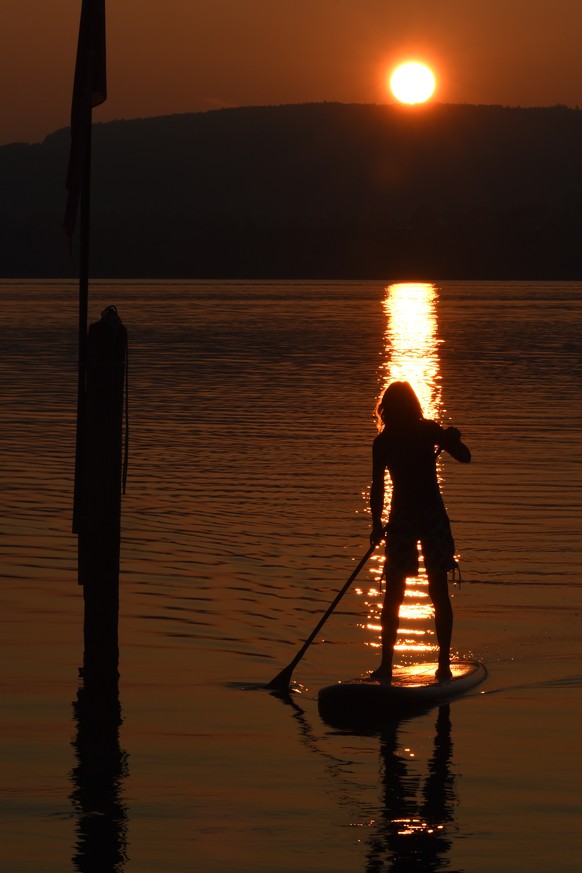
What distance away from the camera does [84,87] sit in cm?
1172

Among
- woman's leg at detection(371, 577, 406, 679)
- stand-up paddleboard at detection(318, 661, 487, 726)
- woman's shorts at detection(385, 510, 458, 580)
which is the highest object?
woman's shorts at detection(385, 510, 458, 580)

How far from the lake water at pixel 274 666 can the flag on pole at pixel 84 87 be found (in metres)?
3.48

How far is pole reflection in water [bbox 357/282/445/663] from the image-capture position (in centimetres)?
1322

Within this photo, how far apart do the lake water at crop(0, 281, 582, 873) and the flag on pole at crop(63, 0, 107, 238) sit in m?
3.48

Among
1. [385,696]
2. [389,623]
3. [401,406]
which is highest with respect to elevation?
[401,406]

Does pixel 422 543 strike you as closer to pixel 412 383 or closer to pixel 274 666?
pixel 274 666

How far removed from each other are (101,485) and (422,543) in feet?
7.10

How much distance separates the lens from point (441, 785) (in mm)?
9570

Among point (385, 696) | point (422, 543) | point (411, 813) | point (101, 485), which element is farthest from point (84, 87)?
point (411, 813)

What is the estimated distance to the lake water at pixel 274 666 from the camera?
28.6 ft

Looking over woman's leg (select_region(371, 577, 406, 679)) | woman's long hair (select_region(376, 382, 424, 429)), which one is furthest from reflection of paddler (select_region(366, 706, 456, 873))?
woman's long hair (select_region(376, 382, 424, 429))

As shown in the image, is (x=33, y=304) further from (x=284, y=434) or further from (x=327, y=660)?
(x=327, y=660)

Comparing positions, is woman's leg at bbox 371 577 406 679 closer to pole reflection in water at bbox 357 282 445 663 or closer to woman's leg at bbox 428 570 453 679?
woman's leg at bbox 428 570 453 679

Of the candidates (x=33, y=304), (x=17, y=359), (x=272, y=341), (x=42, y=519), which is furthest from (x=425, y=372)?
(x=33, y=304)
